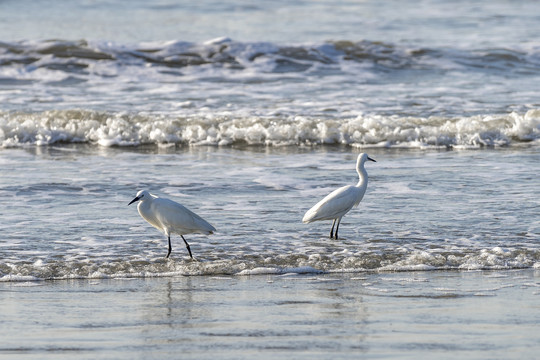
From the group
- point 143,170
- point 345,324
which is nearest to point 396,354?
point 345,324

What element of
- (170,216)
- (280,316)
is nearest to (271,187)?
(170,216)

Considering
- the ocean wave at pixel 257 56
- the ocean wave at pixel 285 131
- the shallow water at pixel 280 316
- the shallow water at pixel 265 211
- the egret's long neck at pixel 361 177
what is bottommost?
the shallow water at pixel 280 316

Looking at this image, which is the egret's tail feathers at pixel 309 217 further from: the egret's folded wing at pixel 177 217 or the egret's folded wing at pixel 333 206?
the egret's folded wing at pixel 177 217

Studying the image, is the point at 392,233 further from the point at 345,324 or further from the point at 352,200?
the point at 345,324

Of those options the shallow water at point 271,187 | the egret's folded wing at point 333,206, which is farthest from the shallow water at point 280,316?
the egret's folded wing at point 333,206

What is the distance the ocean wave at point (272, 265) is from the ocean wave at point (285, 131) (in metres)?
5.87

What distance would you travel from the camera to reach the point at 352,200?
8062 millimetres

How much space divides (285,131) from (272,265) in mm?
6593

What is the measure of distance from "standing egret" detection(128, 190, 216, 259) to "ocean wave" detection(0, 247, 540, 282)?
11.2 inches

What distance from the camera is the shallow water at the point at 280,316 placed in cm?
456

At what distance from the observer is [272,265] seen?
6.81 metres

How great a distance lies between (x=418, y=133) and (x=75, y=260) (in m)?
7.08

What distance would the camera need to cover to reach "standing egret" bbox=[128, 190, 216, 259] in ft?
23.3

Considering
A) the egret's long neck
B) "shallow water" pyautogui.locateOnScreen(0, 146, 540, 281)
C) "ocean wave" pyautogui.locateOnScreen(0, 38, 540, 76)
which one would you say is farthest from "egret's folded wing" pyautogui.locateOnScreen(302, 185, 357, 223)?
"ocean wave" pyautogui.locateOnScreen(0, 38, 540, 76)
